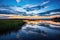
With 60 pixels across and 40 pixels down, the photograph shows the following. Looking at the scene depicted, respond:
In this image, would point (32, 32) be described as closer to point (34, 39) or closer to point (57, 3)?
point (34, 39)

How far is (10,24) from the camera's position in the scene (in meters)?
2.05

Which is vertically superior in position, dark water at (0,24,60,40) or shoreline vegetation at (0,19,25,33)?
shoreline vegetation at (0,19,25,33)

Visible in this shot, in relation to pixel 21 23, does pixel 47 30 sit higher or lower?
lower

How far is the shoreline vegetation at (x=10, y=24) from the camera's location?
2.01 meters

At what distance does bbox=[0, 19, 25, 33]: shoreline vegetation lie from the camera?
201cm

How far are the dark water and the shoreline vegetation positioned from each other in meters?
0.08

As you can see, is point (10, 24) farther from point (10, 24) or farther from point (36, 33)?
point (36, 33)

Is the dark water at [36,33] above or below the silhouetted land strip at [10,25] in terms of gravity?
below

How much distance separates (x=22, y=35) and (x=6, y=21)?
1.28 feet

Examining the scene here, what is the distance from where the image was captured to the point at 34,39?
6.63 ft

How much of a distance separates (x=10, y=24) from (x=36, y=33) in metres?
0.50

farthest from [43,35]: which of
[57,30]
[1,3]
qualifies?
[1,3]

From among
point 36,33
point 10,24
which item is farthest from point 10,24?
point 36,33

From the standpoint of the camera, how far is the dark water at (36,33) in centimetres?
199
